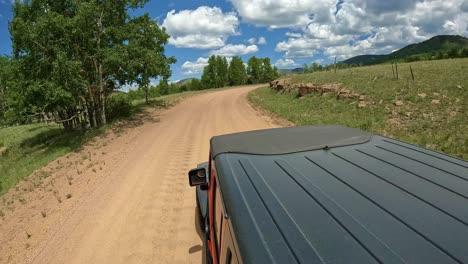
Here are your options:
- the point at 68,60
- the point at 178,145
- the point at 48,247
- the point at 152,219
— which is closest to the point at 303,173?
the point at 152,219

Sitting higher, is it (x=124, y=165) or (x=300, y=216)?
(x=300, y=216)

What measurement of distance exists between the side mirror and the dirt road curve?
152 centimetres

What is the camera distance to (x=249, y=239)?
1.70 meters

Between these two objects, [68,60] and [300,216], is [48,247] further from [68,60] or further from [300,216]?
[68,60]

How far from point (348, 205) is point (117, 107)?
27077mm

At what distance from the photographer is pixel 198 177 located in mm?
4043

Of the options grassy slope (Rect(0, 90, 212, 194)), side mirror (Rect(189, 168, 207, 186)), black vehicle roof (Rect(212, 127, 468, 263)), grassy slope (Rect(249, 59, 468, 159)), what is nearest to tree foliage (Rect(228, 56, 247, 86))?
grassy slope (Rect(0, 90, 212, 194))

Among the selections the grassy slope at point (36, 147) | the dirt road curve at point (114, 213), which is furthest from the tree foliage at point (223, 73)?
the dirt road curve at point (114, 213)

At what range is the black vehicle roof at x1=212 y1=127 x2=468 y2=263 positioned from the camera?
152 centimetres

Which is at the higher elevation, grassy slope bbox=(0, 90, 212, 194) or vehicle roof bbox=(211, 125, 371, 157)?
vehicle roof bbox=(211, 125, 371, 157)

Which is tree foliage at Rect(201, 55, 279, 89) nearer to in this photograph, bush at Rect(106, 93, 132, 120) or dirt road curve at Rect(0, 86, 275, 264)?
bush at Rect(106, 93, 132, 120)

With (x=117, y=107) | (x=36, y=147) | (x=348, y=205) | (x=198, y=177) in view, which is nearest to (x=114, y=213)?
(x=198, y=177)

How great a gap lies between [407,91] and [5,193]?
17.1 metres

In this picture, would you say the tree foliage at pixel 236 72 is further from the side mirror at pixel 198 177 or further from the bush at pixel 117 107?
the side mirror at pixel 198 177
